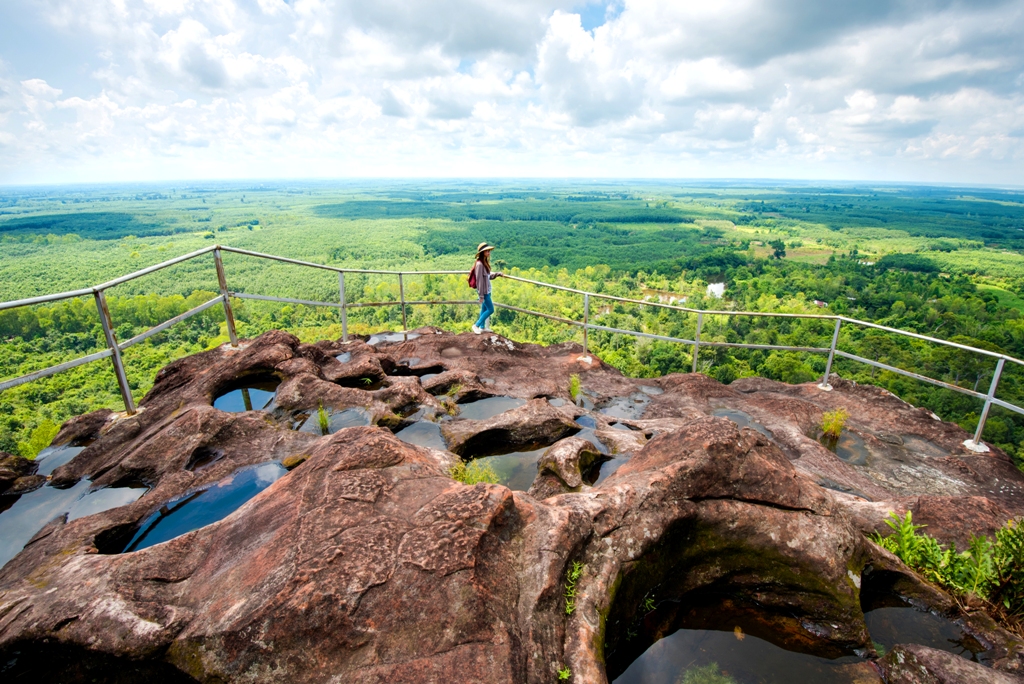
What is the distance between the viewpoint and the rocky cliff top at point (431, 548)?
2.70 m

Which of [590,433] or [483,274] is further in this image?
[483,274]

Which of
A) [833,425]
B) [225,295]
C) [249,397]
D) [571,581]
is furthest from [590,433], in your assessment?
[225,295]

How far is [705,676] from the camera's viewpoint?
327 cm

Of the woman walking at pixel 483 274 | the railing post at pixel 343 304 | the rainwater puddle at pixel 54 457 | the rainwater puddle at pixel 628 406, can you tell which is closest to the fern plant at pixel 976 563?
the rainwater puddle at pixel 628 406

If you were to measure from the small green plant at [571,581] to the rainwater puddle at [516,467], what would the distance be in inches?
65.4

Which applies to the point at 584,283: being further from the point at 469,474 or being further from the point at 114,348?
the point at 469,474

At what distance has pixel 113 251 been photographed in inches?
2554

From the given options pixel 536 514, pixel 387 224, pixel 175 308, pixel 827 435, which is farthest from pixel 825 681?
pixel 387 224

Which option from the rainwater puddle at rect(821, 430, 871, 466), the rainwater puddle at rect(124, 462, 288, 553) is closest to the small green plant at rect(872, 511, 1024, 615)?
the rainwater puddle at rect(821, 430, 871, 466)

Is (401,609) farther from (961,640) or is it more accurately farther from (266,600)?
(961,640)

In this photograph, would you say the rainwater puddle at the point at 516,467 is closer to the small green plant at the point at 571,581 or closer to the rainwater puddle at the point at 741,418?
the small green plant at the point at 571,581

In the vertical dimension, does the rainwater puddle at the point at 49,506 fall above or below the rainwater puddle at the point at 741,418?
above

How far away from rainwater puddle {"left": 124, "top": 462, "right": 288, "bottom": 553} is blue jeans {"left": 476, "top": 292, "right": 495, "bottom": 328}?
5675mm

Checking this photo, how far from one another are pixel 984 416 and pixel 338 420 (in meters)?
8.01
